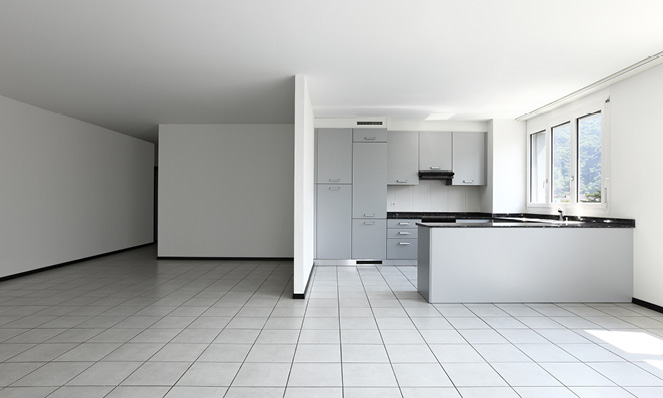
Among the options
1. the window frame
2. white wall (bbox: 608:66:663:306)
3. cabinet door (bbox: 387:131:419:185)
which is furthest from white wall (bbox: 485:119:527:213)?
white wall (bbox: 608:66:663:306)

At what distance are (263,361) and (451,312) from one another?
2.08 meters

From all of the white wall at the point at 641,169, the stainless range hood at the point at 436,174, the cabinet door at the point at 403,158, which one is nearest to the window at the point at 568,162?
the white wall at the point at 641,169

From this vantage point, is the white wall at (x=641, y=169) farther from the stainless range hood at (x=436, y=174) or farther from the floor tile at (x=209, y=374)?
the floor tile at (x=209, y=374)

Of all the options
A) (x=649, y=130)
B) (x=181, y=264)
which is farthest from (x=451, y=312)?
(x=181, y=264)

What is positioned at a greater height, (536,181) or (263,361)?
(536,181)

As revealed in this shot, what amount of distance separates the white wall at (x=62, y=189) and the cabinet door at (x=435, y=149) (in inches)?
241

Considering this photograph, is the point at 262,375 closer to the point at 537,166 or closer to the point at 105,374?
the point at 105,374

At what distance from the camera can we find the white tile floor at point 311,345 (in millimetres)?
2293

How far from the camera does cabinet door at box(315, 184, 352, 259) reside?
6.65 metres

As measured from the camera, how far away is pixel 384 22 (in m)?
3.05

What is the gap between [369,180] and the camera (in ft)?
22.0

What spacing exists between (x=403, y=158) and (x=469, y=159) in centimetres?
117

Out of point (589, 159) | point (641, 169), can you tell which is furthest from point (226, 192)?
point (641, 169)

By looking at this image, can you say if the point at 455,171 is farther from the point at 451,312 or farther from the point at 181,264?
the point at 181,264
